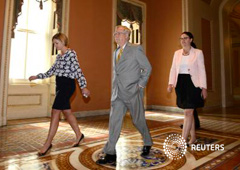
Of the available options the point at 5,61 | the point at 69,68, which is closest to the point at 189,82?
the point at 69,68

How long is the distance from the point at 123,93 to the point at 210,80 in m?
5.73

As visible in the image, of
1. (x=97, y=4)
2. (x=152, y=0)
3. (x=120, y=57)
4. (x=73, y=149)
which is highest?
(x=152, y=0)

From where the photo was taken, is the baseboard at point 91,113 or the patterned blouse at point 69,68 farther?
the baseboard at point 91,113

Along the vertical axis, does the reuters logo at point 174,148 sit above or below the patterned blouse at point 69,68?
below

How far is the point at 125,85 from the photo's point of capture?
70.7 inches

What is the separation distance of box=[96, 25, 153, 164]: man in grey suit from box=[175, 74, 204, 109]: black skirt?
2.13ft

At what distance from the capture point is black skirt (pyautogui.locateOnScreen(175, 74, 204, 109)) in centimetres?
224

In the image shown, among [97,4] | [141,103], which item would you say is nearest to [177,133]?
[141,103]

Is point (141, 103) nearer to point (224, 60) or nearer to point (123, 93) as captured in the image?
point (123, 93)

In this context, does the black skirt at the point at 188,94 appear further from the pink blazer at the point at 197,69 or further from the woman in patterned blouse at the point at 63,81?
the woman in patterned blouse at the point at 63,81

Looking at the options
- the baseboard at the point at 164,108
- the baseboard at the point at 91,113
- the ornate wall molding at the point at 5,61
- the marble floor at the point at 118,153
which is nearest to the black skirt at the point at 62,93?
the marble floor at the point at 118,153

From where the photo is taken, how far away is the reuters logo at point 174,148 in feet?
6.74

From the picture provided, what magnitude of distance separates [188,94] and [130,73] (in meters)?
0.84

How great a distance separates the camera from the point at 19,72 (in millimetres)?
4516
